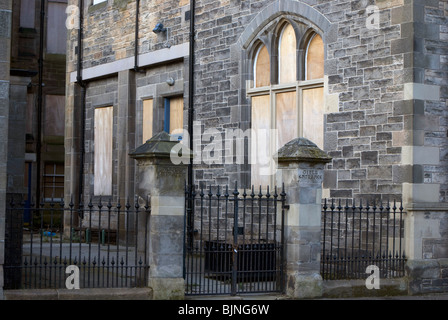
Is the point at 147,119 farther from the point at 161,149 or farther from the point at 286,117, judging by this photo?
the point at 161,149

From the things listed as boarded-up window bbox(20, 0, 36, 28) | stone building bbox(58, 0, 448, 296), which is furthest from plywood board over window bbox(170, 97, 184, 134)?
boarded-up window bbox(20, 0, 36, 28)

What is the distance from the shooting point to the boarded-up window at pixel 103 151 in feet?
67.3

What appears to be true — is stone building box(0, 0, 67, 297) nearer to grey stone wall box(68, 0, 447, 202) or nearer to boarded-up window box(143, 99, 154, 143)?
boarded-up window box(143, 99, 154, 143)

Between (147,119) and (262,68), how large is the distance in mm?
4601

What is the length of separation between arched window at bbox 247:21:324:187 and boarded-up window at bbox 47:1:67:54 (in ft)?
46.5

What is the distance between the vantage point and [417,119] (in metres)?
12.5

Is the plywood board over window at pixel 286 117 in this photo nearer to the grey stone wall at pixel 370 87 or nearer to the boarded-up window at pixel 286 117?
the boarded-up window at pixel 286 117

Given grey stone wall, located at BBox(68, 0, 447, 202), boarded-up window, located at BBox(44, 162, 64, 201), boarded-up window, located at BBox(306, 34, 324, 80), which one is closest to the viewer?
grey stone wall, located at BBox(68, 0, 447, 202)

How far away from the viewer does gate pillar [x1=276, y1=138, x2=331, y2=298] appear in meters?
11.0

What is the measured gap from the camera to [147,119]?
19.3 meters

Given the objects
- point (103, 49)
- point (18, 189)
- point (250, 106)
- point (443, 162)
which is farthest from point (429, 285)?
point (103, 49)

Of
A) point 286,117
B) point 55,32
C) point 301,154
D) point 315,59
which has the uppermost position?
point 55,32

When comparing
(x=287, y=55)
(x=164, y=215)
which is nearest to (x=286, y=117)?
(x=287, y=55)

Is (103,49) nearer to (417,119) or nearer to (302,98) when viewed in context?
(302,98)
